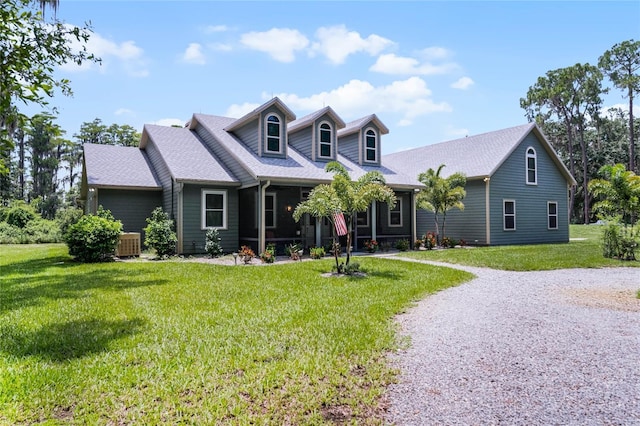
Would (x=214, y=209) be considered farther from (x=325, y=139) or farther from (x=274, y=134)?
(x=325, y=139)

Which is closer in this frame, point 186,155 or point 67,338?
point 67,338

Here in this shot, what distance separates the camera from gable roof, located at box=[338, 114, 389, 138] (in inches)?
749

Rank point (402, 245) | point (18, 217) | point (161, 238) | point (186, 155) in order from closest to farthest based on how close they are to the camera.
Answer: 1. point (161, 238)
2. point (186, 155)
3. point (402, 245)
4. point (18, 217)

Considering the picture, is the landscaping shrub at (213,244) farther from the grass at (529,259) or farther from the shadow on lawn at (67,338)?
the shadow on lawn at (67,338)

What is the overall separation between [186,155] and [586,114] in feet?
146

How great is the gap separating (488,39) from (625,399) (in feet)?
37.2

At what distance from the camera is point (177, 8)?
10.5 m

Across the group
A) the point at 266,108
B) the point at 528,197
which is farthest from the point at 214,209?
the point at 528,197

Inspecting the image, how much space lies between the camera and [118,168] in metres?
17.9

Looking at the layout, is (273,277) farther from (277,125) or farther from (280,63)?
(277,125)

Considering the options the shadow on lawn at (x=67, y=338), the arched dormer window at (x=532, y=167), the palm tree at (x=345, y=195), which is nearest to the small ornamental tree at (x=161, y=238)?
the palm tree at (x=345, y=195)

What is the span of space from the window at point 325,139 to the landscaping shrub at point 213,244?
612 cm

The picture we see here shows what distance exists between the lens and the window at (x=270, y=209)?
699 inches

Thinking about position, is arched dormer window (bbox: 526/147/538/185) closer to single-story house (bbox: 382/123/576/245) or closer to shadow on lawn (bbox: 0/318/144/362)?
single-story house (bbox: 382/123/576/245)
